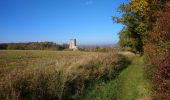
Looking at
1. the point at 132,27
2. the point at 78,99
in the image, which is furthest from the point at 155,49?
the point at 132,27

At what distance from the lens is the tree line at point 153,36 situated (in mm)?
10393

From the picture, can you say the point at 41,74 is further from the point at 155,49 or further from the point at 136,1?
the point at 136,1

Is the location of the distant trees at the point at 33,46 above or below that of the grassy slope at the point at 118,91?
above

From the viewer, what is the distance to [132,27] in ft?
115

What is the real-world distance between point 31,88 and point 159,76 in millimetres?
6309

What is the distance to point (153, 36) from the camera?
50.7 ft

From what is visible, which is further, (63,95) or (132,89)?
(132,89)

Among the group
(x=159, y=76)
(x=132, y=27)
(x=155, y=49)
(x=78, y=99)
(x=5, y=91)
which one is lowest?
(x=78, y=99)

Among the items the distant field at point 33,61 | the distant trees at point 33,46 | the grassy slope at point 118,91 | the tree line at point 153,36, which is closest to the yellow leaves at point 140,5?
the tree line at point 153,36

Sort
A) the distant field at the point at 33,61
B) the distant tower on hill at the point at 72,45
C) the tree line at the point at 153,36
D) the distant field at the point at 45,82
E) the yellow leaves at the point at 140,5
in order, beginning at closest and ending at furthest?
the tree line at the point at 153,36 < the distant field at the point at 45,82 < the distant field at the point at 33,61 < the yellow leaves at the point at 140,5 < the distant tower on hill at the point at 72,45

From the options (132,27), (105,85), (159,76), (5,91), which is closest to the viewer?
(159,76)

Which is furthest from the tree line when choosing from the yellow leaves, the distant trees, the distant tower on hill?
the distant tower on hill

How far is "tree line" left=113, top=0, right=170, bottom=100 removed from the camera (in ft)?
34.1

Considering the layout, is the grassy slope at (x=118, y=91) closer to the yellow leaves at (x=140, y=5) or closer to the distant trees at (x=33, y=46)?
the yellow leaves at (x=140, y=5)
